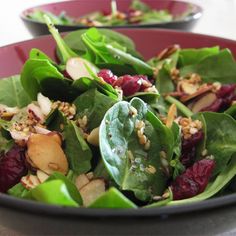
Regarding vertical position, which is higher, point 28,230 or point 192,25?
point 28,230

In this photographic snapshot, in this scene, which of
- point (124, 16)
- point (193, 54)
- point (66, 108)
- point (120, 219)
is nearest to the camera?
point (120, 219)

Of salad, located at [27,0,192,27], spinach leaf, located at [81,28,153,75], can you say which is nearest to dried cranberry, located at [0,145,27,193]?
spinach leaf, located at [81,28,153,75]

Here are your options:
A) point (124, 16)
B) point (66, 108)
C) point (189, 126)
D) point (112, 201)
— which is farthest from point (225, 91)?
point (124, 16)

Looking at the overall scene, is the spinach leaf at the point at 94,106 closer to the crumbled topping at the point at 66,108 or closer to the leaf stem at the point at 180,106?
the crumbled topping at the point at 66,108

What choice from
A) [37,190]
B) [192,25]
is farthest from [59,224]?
[192,25]

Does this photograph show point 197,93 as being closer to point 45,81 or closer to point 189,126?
point 189,126

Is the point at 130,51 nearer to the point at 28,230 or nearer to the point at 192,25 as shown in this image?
the point at 192,25

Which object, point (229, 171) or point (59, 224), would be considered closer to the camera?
point (59, 224)
